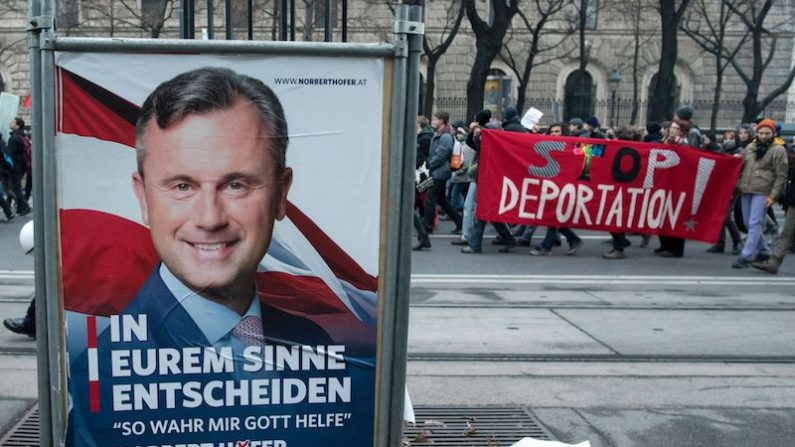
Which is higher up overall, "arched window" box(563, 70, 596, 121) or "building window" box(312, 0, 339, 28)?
"building window" box(312, 0, 339, 28)

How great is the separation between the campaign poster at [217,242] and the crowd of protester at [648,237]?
29.1 ft

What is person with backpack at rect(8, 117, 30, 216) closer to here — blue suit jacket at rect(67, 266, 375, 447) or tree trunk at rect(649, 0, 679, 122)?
blue suit jacket at rect(67, 266, 375, 447)

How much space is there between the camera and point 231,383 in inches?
120

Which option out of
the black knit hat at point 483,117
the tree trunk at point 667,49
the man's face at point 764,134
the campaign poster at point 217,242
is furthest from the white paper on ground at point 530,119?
the tree trunk at point 667,49

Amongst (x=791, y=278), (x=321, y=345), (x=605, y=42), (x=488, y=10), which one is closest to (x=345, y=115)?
(x=321, y=345)

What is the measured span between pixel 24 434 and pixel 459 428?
2.23m

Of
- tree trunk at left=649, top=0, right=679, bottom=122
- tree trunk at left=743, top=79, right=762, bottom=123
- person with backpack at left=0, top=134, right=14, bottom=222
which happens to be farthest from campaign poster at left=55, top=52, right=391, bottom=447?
tree trunk at left=743, top=79, right=762, bottom=123

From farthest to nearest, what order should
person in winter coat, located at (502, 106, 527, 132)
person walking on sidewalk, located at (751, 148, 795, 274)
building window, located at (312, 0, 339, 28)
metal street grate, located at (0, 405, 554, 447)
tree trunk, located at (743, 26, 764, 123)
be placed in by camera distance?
tree trunk, located at (743, 26, 764, 123) → person in winter coat, located at (502, 106, 527, 132) → person walking on sidewalk, located at (751, 148, 795, 274) → metal street grate, located at (0, 405, 554, 447) → building window, located at (312, 0, 339, 28)

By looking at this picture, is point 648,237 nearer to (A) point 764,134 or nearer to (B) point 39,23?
(A) point 764,134

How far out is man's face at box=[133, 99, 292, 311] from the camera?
2.86m

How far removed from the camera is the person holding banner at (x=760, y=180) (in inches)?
431

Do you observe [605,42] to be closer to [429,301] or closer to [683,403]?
→ [429,301]

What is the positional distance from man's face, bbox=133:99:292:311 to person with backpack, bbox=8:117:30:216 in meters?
14.2

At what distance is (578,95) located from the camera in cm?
4334
